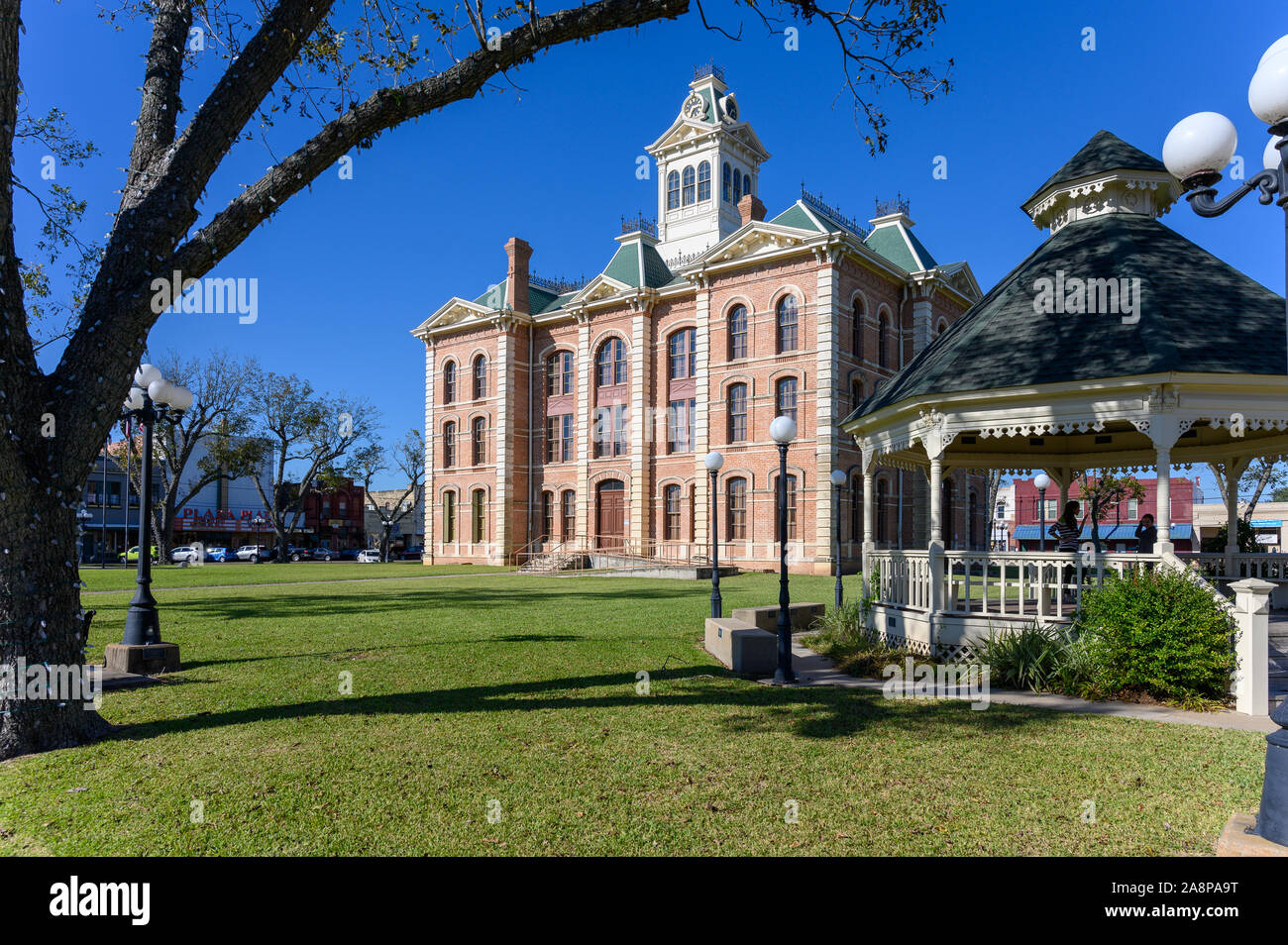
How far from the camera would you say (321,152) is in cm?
698

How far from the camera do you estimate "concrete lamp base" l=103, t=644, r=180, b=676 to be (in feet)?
31.6

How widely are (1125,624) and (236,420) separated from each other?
2044 inches

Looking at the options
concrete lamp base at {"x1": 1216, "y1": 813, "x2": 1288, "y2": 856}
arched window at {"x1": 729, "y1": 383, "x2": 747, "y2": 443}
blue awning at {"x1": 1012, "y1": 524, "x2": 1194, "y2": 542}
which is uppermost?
arched window at {"x1": 729, "y1": 383, "x2": 747, "y2": 443}

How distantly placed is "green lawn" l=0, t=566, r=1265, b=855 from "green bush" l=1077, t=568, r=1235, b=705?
1.26 m

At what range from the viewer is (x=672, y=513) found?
123ft

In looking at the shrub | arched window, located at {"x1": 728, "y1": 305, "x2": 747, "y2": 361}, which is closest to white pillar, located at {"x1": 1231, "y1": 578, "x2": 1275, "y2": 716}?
the shrub

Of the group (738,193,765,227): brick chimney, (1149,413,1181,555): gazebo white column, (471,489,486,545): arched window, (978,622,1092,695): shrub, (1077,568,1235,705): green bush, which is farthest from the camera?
(471,489,486,545): arched window

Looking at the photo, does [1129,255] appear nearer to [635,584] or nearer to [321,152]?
[321,152]

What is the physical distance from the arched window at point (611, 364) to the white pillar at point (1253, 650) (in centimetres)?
3277

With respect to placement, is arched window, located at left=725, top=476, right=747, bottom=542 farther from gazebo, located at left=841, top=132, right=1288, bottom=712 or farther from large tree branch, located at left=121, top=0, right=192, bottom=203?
large tree branch, located at left=121, top=0, right=192, bottom=203

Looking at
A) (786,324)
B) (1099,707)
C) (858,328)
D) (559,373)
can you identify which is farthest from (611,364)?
(1099,707)

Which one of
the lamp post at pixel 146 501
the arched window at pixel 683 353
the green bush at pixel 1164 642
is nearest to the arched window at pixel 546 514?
the arched window at pixel 683 353

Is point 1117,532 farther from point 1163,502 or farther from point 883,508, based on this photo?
point 1163,502
